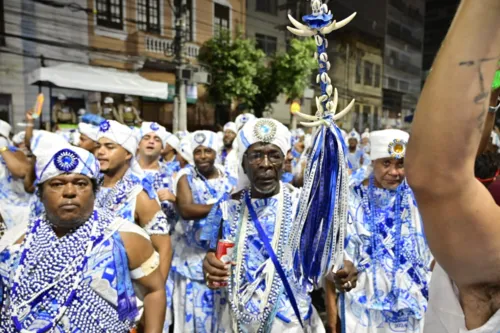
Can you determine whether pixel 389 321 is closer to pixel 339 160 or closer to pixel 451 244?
pixel 339 160

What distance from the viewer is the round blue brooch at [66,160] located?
2188 millimetres

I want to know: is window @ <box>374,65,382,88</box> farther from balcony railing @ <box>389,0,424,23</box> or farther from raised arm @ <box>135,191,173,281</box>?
raised arm @ <box>135,191,173,281</box>

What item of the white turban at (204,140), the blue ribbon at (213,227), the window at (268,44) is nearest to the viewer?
the blue ribbon at (213,227)

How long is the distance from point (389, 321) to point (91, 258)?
2.03 meters

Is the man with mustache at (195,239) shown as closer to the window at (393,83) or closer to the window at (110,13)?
the window at (110,13)

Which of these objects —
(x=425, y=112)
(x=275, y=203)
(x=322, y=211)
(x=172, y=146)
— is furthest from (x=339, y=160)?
(x=172, y=146)

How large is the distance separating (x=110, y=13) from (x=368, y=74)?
19.5m

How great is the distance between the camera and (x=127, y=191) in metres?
3.19

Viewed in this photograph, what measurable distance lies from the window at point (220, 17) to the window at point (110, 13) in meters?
4.98

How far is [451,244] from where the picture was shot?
38.4 inches

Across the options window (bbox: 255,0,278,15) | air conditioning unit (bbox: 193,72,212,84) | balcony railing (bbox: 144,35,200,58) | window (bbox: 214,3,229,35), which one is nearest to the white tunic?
air conditioning unit (bbox: 193,72,212,84)

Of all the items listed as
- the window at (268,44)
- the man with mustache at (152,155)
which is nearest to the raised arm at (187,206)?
the man with mustache at (152,155)

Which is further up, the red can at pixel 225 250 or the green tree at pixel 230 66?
the green tree at pixel 230 66

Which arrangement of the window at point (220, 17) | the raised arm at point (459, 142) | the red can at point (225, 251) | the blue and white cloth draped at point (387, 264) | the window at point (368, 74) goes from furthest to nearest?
the window at point (368, 74)
the window at point (220, 17)
the blue and white cloth draped at point (387, 264)
the red can at point (225, 251)
the raised arm at point (459, 142)
